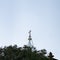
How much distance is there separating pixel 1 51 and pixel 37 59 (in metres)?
6.02

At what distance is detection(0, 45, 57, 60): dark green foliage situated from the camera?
89.7 feet

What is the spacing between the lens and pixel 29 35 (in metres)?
34.0

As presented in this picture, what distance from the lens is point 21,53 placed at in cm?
2803

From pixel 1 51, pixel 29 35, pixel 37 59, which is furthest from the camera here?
pixel 29 35

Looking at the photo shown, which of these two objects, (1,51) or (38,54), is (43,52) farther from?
(1,51)

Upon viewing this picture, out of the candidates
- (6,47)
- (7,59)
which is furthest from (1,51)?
(7,59)

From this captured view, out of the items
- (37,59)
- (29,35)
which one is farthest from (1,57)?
(29,35)

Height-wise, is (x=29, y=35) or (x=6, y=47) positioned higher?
(x=29, y=35)

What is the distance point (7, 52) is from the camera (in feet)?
92.5

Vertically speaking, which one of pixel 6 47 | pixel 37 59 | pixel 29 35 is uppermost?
pixel 29 35

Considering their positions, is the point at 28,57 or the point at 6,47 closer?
the point at 28,57

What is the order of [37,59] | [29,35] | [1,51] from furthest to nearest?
1. [29,35]
2. [1,51]
3. [37,59]

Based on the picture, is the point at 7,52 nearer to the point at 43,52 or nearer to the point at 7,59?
the point at 7,59

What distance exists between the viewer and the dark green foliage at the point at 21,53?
2733 centimetres
